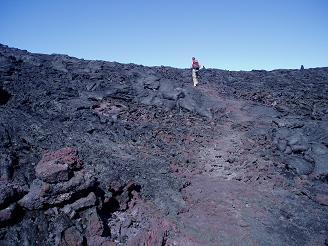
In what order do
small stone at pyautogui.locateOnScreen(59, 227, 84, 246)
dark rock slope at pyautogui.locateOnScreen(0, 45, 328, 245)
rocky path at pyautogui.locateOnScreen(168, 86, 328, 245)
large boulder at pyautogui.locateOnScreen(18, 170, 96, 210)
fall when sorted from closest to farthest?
small stone at pyautogui.locateOnScreen(59, 227, 84, 246) → large boulder at pyautogui.locateOnScreen(18, 170, 96, 210) → dark rock slope at pyautogui.locateOnScreen(0, 45, 328, 245) → rocky path at pyautogui.locateOnScreen(168, 86, 328, 245)

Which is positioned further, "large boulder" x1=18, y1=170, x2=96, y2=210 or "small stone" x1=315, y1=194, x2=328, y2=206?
"small stone" x1=315, y1=194, x2=328, y2=206

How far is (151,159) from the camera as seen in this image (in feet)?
38.7

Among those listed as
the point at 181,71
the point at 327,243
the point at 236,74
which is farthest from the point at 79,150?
the point at 236,74

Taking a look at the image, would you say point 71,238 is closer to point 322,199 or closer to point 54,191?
point 54,191

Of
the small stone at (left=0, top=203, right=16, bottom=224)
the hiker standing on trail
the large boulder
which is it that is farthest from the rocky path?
the hiker standing on trail

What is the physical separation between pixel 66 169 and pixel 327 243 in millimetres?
7654

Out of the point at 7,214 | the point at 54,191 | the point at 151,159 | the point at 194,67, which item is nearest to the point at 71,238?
the point at 54,191

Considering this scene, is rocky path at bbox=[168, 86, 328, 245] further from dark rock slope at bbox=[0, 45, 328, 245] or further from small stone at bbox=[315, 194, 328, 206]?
small stone at bbox=[315, 194, 328, 206]

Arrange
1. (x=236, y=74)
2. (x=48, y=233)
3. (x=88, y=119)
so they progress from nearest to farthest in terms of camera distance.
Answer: (x=48, y=233) → (x=88, y=119) → (x=236, y=74)

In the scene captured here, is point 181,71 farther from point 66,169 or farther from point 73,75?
point 66,169

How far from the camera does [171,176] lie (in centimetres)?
1097

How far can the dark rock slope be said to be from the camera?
7.58 m

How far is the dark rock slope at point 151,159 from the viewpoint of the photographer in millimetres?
7582

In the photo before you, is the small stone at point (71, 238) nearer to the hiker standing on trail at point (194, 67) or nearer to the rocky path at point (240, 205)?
the rocky path at point (240, 205)
